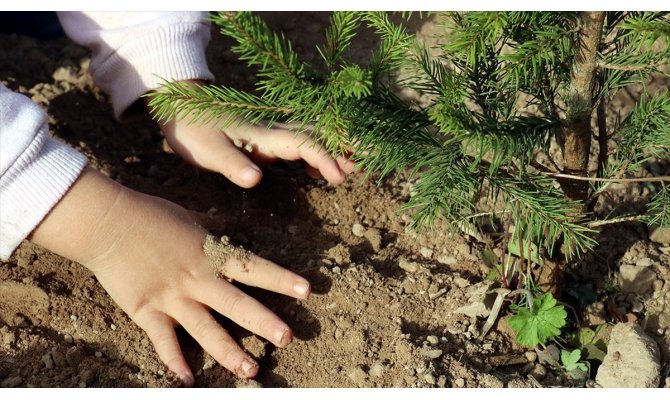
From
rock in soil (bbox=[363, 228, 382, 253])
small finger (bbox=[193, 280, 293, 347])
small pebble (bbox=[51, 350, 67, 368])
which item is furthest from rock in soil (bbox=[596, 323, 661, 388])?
small pebble (bbox=[51, 350, 67, 368])

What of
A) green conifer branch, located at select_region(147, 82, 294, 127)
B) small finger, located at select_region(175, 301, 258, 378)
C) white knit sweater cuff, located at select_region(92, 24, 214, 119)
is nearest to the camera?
green conifer branch, located at select_region(147, 82, 294, 127)

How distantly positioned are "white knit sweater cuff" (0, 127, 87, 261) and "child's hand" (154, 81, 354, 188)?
0.39m

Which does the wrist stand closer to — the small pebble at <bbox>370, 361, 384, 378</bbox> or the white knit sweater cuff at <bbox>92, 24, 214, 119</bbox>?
the white knit sweater cuff at <bbox>92, 24, 214, 119</bbox>

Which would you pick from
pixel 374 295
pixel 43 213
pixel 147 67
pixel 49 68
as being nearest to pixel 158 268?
pixel 43 213

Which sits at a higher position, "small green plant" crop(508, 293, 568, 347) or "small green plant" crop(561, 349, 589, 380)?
"small green plant" crop(508, 293, 568, 347)

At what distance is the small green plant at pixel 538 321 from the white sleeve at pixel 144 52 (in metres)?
1.20

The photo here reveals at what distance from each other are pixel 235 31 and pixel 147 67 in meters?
1.25

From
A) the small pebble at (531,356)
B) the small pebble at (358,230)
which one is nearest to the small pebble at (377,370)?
the small pebble at (531,356)

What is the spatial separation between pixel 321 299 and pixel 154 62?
97cm

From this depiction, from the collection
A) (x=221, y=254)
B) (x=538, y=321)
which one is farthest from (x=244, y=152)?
(x=538, y=321)

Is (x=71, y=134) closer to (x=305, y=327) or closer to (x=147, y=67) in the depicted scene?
(x=147, y=67)

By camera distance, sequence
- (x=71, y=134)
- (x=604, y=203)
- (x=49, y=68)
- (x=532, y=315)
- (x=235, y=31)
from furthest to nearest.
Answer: (x=49, y=68) < (x=71, y=134) < (x=604, y=203) < (x=532, y=315) < (x=235, y=31)

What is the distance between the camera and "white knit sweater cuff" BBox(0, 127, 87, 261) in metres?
1.77

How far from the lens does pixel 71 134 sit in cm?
232
